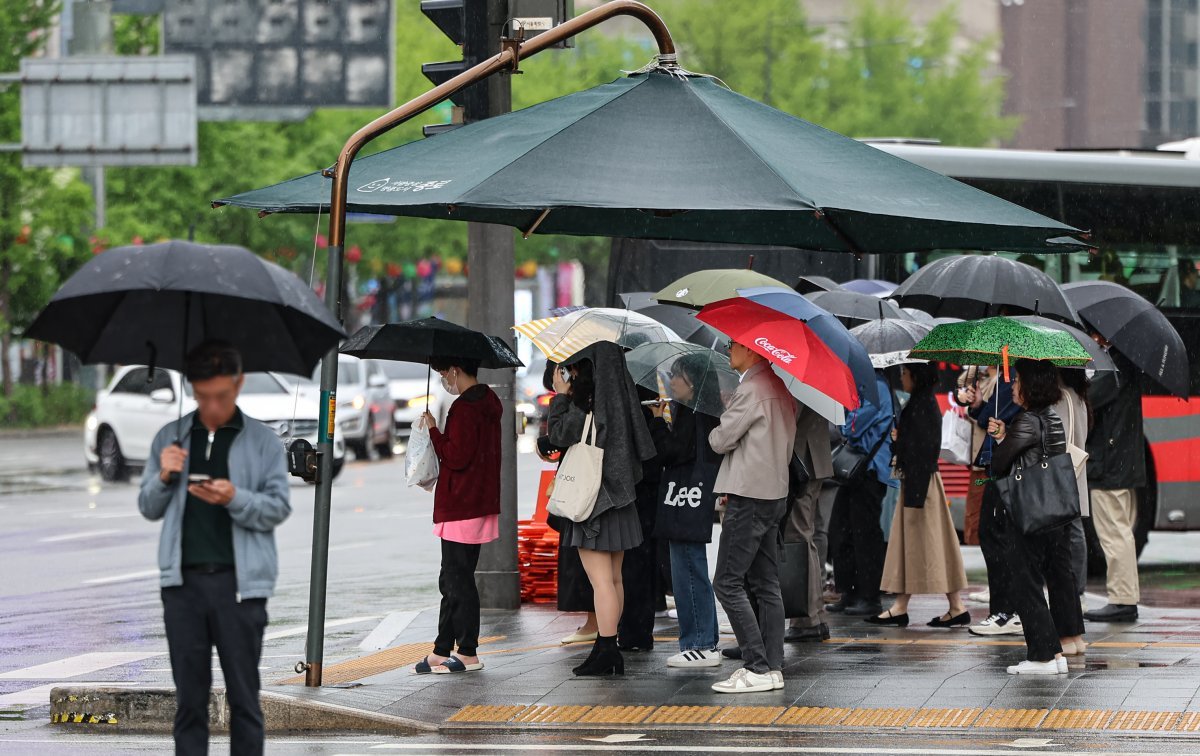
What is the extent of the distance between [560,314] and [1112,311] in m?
3.43

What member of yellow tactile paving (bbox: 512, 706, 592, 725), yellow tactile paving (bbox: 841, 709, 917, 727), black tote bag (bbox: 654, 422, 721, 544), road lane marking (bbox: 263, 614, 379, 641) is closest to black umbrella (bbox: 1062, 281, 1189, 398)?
black tote bag (bbox: 654, 422, 721, 544)

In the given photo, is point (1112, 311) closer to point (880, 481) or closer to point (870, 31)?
point (880, 481)

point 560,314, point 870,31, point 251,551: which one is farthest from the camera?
point 870,31

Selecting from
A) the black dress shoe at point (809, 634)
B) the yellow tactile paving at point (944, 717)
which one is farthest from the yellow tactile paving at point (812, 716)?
the black dress shoe at point (809, 634)

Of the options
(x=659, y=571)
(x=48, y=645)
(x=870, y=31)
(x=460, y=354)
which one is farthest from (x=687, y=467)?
(x=870, y=31)

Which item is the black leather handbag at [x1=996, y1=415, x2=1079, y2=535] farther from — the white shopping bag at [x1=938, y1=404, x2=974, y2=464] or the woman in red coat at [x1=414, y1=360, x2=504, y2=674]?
the woman in red coat at [x1=414, y1=360, x2=504, y2=674]

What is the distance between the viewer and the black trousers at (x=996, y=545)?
1009 cm

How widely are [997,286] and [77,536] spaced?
11677mm

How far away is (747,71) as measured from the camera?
51.9 meters

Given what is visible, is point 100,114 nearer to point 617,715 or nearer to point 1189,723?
point 617,715

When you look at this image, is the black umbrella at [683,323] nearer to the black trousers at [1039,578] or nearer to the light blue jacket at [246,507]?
the black trousers at [1039,578]

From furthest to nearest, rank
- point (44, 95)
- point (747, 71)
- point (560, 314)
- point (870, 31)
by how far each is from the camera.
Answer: point (870, 31), point (747, 71), point (44, 95), point (560, 314)

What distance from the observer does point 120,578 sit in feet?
51.2

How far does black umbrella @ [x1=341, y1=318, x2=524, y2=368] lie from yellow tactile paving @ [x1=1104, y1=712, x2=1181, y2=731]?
3.51 meters
